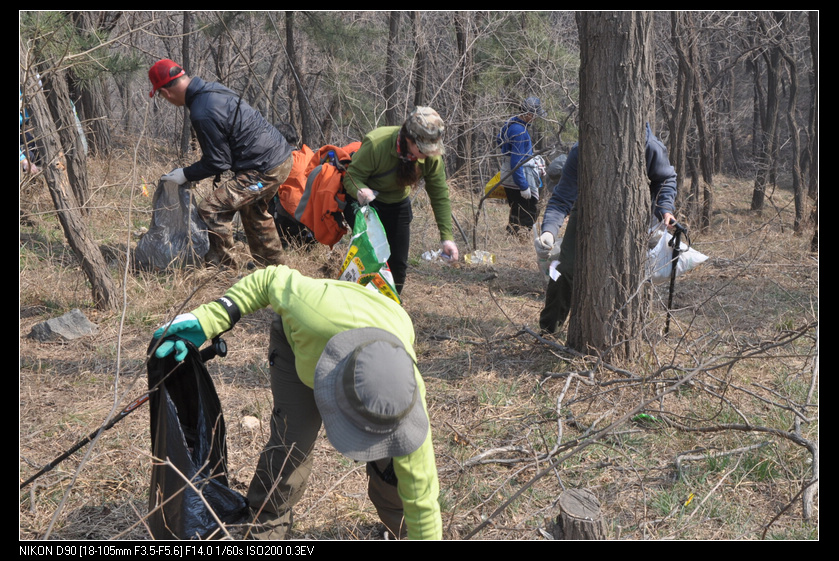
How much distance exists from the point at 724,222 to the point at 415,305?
7.47 metres

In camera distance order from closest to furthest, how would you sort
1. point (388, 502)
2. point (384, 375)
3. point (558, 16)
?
point (384, 375) < point (388, 502) < point (558, 16)

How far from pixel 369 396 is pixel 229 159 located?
390 centimetres

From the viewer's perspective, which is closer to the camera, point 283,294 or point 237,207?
point 283,294

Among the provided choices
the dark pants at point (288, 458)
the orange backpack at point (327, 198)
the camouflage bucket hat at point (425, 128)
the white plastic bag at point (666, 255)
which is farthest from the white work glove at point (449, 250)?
the dark pants at point (288, 458)

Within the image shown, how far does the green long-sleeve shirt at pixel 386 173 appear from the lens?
14.5 feet

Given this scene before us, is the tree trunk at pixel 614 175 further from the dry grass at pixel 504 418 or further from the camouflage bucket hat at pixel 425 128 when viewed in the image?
the camouflage bucket hat at pixel 425 128

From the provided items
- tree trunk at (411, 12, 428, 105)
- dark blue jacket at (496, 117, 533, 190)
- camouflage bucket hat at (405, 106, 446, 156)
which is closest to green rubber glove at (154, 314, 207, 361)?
camouflage bucket hat at (405, 106, 446, 156)

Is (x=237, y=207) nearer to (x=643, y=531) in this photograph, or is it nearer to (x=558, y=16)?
(x=643, y=531)

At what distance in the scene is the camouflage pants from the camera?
541 centimetres

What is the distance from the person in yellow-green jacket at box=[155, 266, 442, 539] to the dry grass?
0.20 meters

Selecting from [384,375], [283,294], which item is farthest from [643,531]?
[283,294]

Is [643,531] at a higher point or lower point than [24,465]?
lower

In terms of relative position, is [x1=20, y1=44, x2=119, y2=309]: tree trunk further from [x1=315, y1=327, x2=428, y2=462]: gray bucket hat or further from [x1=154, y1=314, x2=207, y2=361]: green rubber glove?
[x1=315, y1=327, x2=428, y2=462]: gray bucket hat

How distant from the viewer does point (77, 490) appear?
284 centimetres
